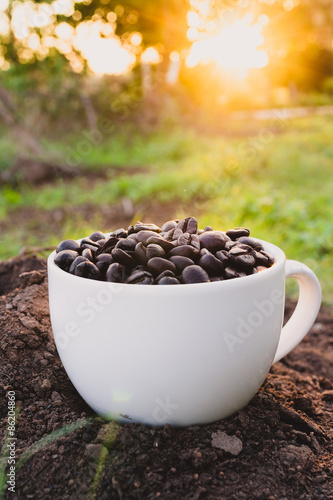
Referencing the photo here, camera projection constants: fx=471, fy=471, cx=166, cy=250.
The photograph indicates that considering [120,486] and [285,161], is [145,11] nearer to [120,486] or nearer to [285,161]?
[285,161]

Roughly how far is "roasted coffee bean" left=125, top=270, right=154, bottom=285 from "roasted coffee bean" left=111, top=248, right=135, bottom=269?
0.06 metres

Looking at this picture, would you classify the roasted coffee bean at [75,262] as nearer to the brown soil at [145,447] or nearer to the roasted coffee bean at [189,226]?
the roasted coffee bean at [189,226]

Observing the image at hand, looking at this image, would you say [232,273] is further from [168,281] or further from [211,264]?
[168,281]

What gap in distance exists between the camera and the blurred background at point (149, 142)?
5219 mm

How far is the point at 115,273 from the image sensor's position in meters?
1.27

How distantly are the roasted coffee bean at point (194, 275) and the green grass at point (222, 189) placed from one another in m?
2.25

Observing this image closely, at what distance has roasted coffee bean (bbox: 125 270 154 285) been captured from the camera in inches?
49.1

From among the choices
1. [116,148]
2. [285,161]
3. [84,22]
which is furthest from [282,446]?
[84,22]

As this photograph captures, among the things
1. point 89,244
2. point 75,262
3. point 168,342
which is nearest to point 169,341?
point 168,342

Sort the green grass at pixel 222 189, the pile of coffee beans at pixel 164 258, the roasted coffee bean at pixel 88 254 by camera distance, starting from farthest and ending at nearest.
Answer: the green grass at pixel 222 189 → the roasted coffee bean at pixel 88 254 → the pile of coffee beans at pixel 164 258

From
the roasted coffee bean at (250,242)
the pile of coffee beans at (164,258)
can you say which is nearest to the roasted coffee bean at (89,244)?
the pile of coffee beans at (164,258)

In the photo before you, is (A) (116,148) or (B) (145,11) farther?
(B) (145,11)

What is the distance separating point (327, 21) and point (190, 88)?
13865 mm

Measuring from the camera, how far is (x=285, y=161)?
877 cm
